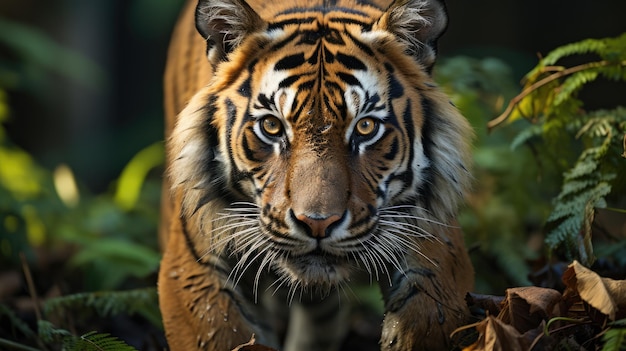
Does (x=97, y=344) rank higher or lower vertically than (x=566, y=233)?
lower

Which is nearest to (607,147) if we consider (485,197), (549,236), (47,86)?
(549,236)

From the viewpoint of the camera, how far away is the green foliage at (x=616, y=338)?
206 centimetres

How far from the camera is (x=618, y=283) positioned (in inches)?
89.7

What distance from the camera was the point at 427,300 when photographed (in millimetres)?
2658

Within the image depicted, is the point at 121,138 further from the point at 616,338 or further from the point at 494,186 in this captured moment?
the point at 616,338

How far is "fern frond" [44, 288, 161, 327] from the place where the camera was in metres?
3.21

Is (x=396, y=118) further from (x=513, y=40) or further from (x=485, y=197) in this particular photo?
(x=513, y=40)

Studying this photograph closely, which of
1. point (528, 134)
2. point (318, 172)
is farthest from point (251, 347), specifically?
point (528, 134)

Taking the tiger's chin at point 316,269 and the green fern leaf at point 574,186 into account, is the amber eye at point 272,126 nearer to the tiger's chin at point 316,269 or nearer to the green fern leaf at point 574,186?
the tiger's chin at point 316,269

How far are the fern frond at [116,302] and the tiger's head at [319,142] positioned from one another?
22.6 inches

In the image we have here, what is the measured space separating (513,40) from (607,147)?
5751mm

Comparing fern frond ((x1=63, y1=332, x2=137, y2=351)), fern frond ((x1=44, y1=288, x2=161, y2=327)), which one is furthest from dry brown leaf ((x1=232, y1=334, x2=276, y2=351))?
fern frond ((x1=44, y1=288, x2=161, y2=327))

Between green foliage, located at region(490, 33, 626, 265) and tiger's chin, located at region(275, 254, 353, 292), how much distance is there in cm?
72

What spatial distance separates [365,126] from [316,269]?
18.3 inches
